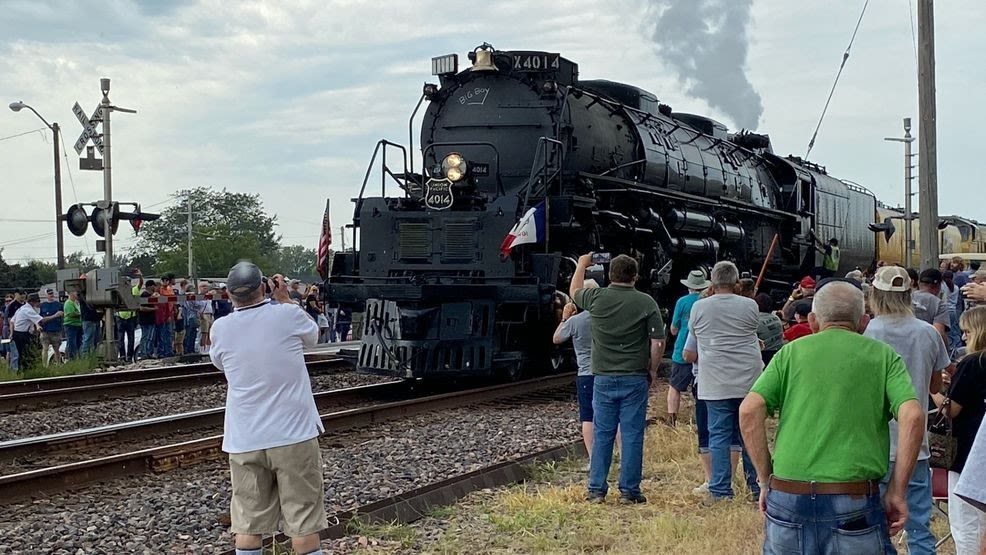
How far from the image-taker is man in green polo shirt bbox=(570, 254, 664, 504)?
7.48m

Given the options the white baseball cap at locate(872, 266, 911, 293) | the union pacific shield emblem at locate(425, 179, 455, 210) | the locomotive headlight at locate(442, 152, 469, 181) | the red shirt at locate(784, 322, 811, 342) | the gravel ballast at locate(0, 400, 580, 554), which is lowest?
the gravel ballast at locate(0, 400, 580, 554)

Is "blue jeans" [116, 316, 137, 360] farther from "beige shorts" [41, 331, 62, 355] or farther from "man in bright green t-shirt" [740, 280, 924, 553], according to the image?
"man in bright green t-shirt" [740, 280, 924, 553]

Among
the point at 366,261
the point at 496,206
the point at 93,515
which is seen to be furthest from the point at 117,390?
the point at 93,515

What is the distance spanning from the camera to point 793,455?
3.95m

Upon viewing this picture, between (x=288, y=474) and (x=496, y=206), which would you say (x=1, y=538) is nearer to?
(x=288, y=474)

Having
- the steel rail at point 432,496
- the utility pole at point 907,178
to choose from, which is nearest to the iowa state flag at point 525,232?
the steel rail at point 432,496

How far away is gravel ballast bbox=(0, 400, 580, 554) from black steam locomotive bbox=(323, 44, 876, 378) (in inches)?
46.7

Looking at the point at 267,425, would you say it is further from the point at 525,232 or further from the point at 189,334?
Answer: the point at 189,334

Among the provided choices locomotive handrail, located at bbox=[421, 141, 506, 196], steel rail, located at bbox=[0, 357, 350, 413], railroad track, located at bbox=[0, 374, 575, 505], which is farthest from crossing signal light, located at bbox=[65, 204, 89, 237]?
railroad track, located at bbox=[0, 374, 575, 505]

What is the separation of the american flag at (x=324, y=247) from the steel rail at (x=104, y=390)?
112 inches

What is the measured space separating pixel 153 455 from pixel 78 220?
1301 centimetres

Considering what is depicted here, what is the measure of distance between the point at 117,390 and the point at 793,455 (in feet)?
37.9

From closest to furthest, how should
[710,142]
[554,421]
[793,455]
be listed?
[793,455], [554,421], [710,142]

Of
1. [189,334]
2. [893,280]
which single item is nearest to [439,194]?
[893,280]
